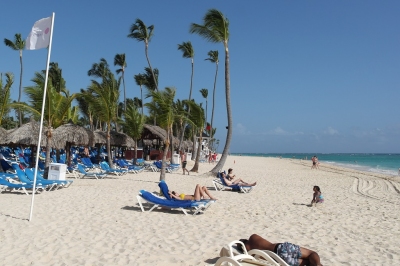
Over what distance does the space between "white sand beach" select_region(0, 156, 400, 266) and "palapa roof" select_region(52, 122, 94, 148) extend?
291 inches

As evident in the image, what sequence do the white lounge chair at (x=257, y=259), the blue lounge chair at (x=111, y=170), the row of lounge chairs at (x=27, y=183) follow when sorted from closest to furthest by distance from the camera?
the white lounge chair at (x=257, y=259) → the row of lounge chairs at (x=27, y=183) → the blue lounge chair at (x=111, y=170)

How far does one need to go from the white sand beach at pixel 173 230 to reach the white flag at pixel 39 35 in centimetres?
320

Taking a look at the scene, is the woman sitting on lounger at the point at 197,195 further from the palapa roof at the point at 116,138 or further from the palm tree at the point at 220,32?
the palapa roof at the point at 116,138

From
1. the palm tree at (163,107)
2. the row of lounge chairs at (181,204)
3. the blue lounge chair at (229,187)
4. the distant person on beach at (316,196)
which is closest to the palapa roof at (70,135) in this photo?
the palm tree at (163,107)

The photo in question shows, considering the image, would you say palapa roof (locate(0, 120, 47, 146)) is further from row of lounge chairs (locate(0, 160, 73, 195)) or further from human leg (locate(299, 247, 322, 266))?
human leg (locate(299, 247, 322, 266))

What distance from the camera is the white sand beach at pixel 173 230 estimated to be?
447cm

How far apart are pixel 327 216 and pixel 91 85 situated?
470 inches

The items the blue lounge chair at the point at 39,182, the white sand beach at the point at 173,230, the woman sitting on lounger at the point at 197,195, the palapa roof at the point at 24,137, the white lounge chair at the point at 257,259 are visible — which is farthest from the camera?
the palapa roof at the point at 24,137

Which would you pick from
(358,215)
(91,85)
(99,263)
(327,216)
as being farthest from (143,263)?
(91,85)

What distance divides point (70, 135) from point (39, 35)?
10877 millimetres

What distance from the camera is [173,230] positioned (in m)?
5.84

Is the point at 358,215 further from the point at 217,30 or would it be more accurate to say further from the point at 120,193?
the point at 217,30

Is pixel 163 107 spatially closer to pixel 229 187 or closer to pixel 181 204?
pixel 229 187

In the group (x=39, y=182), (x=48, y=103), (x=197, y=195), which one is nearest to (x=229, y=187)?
(x=197, y=195)
